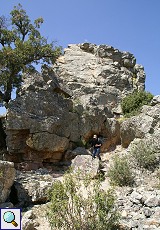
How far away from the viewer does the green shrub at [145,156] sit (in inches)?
536

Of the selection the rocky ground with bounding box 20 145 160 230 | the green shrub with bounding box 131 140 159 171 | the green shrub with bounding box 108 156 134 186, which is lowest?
the rocky ground with bounding box 20 145 160 230

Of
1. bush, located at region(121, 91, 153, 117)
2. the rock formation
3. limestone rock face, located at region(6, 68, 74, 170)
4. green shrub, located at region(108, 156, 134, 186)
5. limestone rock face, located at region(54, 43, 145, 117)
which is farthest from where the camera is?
limestone rock face, located at region(54, 43, 145, 117)

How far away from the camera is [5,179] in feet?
34.7

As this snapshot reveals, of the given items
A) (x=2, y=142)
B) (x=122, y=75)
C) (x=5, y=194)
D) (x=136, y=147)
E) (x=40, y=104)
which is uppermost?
(x=122, y=75)

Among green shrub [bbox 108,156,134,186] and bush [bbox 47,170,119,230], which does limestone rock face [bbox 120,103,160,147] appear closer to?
green shrub [bbox 108,156,134,186]

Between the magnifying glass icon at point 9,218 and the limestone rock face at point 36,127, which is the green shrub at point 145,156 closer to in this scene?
the limestone rock face at point 36,127

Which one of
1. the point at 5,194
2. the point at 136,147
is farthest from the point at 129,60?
the point at 5,194

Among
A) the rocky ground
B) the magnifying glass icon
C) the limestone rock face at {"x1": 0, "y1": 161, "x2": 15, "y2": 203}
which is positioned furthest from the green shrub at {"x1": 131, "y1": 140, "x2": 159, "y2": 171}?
the magnifying glass icon

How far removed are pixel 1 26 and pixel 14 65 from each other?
11.6ft

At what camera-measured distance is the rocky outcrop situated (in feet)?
33.8

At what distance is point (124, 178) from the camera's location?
39.6 feet

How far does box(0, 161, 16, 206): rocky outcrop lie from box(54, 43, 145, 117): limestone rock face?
45.1 feet

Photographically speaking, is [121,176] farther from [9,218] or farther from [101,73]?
[101,73]

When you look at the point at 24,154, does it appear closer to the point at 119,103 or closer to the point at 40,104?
the point at 40,104
